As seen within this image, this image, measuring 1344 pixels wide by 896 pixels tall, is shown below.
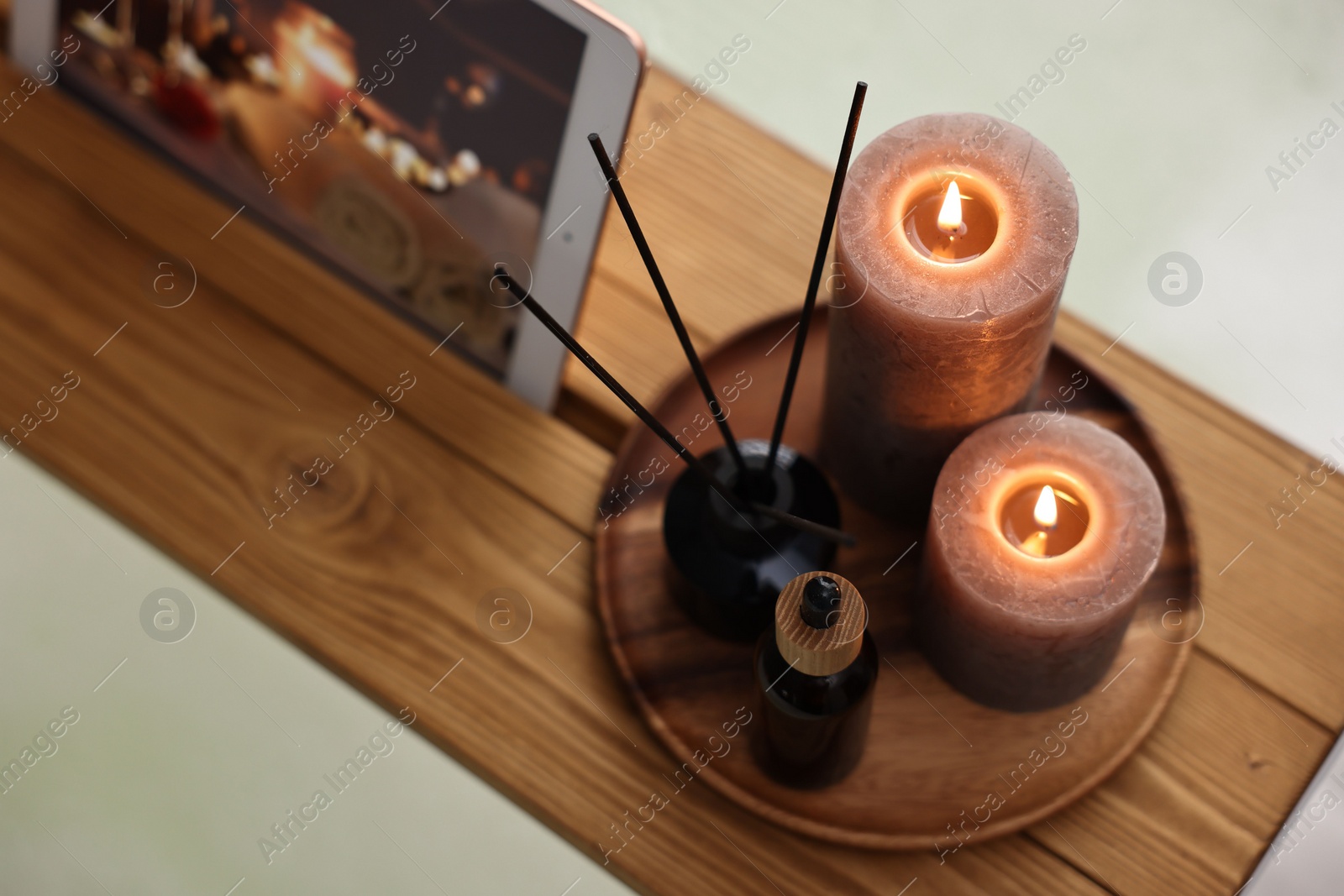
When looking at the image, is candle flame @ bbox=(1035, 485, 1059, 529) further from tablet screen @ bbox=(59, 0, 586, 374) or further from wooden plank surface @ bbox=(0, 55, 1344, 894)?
tablet screen @ bbox=(59, 0, 586, 374)

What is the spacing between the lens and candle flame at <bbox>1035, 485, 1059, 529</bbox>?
64cm

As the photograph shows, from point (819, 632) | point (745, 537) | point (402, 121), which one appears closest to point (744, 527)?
point (745, 537)

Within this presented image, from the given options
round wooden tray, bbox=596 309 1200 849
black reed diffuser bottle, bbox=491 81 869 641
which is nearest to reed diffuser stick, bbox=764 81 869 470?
black reed diffuser bottle, bbox=491 81 869 641

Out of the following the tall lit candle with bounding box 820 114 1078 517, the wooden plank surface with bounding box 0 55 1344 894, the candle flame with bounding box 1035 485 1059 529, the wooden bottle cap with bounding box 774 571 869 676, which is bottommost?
the wooden plank surface with bounding box 0 55 1344 894

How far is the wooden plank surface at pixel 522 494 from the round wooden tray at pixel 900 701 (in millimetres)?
24

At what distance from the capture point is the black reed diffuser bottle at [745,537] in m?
0.68

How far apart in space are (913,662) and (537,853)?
0.99ft

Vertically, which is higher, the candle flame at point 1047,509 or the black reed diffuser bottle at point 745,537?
the candle flame at point 1047,509

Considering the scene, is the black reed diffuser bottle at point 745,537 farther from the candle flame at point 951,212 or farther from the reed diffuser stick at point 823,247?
the candle flame at point 951,212

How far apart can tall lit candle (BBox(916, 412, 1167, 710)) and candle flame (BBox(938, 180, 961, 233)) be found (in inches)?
4.1

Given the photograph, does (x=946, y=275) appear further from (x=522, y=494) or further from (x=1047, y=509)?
(x=522, y=494)

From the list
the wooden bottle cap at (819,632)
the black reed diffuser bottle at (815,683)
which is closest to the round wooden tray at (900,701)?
the black reed diffuser bottle at (815,683)

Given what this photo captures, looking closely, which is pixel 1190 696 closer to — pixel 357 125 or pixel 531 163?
pixel 531 163

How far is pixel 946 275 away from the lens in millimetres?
617
